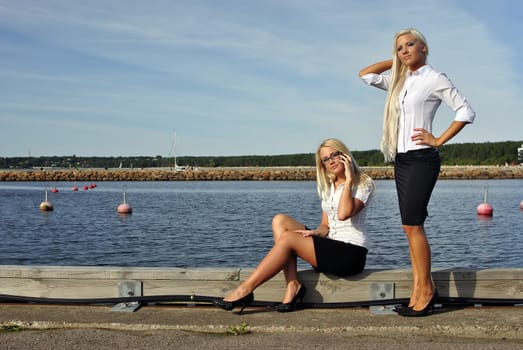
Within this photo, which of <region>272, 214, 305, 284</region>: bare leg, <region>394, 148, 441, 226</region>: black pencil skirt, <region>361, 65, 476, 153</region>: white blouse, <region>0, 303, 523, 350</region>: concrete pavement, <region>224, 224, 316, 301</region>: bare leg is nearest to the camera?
<region>0, 303, 523, 350</region>: concrete pavement

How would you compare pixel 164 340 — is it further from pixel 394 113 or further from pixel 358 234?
pixel 394 113

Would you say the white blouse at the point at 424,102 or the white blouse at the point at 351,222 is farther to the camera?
the white blouse at the point at 351,222

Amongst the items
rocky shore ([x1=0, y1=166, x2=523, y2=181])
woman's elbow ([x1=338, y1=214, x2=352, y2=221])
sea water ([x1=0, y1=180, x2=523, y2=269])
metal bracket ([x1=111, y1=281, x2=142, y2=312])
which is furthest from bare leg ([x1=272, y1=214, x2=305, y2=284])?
rocky shore ([x1=0, y1=166, x2=523, y2=181])

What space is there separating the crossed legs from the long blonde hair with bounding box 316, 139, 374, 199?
50cm

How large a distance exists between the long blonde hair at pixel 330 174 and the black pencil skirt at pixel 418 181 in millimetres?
511

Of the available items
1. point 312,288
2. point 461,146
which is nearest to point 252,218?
point 312,288

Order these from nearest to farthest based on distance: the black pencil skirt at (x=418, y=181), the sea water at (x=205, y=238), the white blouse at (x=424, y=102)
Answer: the white blouse at (x=424, y=102)
the black pencil skirt at (x=418, y=181)
the sea water at (x=205, y=238)

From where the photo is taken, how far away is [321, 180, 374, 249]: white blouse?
17.1 feet

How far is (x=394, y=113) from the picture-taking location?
488 cm

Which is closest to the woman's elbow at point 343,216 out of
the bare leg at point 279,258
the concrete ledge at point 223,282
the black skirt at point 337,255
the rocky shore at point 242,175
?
the black skirt at point 337,255

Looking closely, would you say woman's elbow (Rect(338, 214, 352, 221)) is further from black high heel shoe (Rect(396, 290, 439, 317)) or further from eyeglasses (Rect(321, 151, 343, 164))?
black high heel shoe (Rect(396, 290, 439, 317))

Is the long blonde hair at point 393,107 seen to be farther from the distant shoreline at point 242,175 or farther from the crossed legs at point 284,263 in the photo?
the distant shoreline at point 242,175

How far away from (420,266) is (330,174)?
42.1 inches

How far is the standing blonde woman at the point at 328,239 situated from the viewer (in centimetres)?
509
